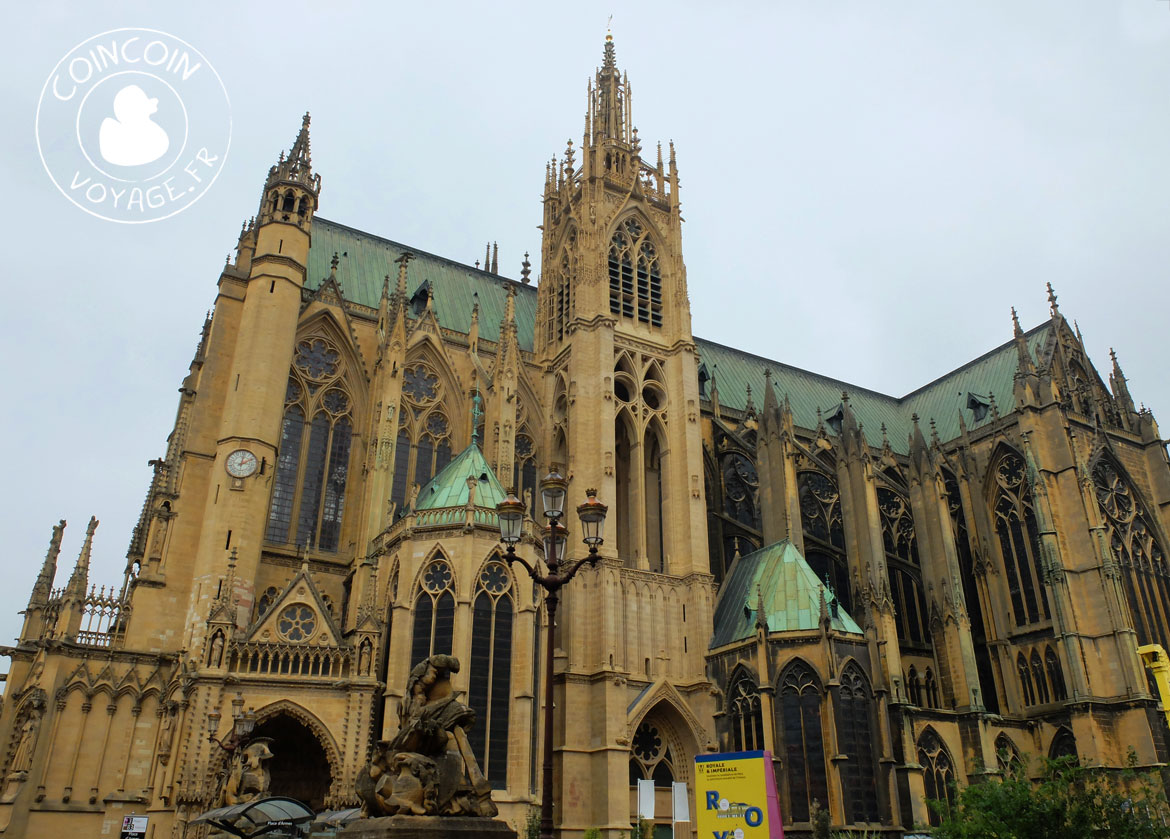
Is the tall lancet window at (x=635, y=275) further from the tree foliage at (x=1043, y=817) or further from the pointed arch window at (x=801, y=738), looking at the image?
the tree foliage at (x=1043, y=817)

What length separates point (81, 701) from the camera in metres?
28.2

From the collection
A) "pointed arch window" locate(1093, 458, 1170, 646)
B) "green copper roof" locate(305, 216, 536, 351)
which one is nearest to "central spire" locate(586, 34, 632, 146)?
"green copper roof" locate(305, 216, 536, 351)

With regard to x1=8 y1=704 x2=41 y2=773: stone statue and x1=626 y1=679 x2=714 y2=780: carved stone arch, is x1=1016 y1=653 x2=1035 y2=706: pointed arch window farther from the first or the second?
x1=8 y1=704 x2=41 y2=773: stone statue

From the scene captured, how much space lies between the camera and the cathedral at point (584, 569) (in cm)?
2853

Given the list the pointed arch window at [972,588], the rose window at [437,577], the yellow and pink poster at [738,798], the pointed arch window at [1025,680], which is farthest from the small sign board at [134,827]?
the pointed arch window at [1025,680]

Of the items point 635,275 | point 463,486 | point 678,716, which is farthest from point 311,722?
point 635,275

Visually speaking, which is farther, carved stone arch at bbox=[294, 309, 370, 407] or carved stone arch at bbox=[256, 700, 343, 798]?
carved stone arch at bbox=[294, 309, 370, 407]

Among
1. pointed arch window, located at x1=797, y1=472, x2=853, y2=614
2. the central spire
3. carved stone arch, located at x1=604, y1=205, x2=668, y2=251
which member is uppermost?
the central spire

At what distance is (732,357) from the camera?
60.8 meters

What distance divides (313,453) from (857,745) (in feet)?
73.1

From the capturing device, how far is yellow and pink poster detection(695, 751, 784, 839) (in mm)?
18125

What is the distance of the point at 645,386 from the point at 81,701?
24.0m

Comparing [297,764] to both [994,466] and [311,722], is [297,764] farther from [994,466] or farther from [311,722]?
[994,466]

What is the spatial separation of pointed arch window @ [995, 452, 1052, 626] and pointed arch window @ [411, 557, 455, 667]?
1164 inches
